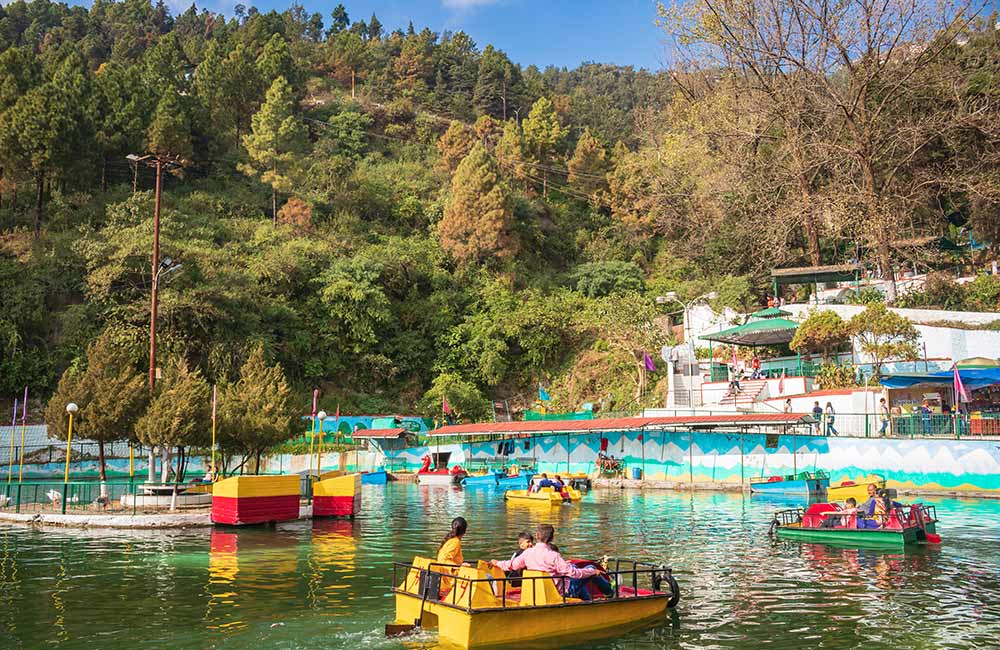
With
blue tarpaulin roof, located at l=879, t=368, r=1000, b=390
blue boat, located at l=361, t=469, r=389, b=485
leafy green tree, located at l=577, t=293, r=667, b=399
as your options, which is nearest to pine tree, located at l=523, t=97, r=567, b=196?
leafy green tree, located at l=577, t=293, r=667, b=399

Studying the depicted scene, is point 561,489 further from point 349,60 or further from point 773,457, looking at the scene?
point 349,60

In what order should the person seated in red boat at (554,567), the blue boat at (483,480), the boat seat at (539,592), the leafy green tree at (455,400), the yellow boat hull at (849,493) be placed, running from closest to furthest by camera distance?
the boat seat at (539,592) → the person seated in red boat at (554,567) → the yellow boat hull at (849,493) → the blue boat at (483,480) → the leafy green tree at (455,400)

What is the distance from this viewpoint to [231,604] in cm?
1579

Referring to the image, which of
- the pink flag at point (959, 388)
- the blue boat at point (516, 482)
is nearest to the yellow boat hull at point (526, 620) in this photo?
the pink flag at point (959, 388)

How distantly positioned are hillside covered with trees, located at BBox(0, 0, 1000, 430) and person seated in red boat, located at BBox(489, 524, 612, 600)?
66.4 ft

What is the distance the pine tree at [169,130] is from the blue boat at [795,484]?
50.6 m

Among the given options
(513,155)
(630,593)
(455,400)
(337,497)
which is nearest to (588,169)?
(513,155)

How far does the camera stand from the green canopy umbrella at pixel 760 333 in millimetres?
46688

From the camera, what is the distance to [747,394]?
46.0m

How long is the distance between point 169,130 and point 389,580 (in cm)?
5867

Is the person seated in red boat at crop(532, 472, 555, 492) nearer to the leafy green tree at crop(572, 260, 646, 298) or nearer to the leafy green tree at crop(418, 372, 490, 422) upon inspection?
the leafy green tree at crop(418, 372, 490, 422)

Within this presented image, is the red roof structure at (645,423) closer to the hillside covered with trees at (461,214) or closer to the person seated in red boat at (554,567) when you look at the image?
the hillside covered with trees at (461,214)

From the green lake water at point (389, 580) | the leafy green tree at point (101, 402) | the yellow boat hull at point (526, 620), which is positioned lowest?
the green lake water at point (389, 580)

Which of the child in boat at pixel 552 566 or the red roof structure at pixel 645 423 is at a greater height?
the red roof structure at pixel 645 423
